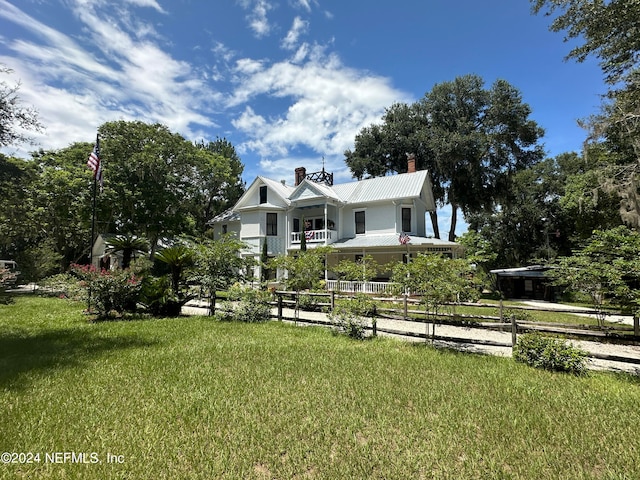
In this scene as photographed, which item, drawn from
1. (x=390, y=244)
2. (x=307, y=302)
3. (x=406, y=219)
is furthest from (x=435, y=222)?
(x=307, y=302)

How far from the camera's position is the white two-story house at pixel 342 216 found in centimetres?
2310

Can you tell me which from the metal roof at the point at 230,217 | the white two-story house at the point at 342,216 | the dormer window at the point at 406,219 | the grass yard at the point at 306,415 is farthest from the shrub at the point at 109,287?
the dormer window at the point at 406,219

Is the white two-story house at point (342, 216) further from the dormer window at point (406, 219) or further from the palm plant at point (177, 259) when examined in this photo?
the palm plant at point (177, 259)

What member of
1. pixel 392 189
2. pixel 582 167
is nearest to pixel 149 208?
pixel 392 189

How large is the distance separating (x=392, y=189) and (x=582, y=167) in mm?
18943

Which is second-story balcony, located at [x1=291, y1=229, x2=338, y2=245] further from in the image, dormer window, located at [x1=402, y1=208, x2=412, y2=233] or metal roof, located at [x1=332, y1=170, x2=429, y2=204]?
dormer window, located at [x1=402, y1=208, x2=412, y2=233]

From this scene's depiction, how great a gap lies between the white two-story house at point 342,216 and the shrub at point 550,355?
14384 millimetres

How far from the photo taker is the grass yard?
3.23m

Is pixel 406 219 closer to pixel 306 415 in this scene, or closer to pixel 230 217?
pixel 230 217

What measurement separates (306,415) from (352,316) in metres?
5.43

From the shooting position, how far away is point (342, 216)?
25.7 meters

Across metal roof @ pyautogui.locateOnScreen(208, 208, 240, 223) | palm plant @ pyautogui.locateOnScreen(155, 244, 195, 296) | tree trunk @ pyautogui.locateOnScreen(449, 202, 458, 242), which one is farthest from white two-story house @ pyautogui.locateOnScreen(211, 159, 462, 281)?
palm plant @ pyautogui.locateOnScreen(155, 244, 195, 296)

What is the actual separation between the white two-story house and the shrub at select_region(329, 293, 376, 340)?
1182 cm

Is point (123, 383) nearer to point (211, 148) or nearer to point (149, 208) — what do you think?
point (149, 208)
